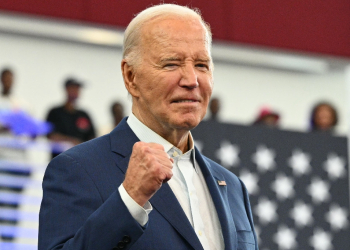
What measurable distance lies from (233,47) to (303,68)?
1.38 meters

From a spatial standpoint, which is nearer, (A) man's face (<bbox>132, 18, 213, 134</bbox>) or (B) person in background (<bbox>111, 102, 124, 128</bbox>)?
(A) man's face (<bbox>132, 18, 213, 134</bbox>)

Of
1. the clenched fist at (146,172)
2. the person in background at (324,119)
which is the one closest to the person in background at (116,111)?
the person in background at (324,119)

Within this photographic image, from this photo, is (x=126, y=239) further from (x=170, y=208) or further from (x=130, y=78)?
(x=130, y=78)

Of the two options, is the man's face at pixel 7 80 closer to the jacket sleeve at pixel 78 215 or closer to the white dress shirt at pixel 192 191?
the white dress shirt at pixel 192 191

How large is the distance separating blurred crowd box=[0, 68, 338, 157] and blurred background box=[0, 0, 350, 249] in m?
0.01

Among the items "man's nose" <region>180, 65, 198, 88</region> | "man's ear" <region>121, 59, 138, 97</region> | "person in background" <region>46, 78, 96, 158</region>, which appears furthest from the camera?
"person in background" <region>46, 78, 96, 158</region>

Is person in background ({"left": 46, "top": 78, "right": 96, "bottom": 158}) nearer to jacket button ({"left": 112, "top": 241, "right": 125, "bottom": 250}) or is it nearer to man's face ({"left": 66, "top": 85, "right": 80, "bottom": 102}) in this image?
man's face ({"left": 66, "top": 85, "right": 80, "bottom": 102})

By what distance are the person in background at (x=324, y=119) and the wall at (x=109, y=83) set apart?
0.61 metres

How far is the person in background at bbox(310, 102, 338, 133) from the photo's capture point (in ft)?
19.5

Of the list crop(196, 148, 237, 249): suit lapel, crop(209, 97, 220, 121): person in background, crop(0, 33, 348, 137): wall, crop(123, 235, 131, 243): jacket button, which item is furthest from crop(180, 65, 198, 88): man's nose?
crop(209, 97, 220, 121): person in background

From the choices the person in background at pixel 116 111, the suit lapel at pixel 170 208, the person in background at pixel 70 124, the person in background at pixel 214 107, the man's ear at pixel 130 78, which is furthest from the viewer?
the person in background at pixel 214 107

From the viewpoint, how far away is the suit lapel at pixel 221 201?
180cm

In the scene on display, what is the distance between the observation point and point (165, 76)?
1.80m

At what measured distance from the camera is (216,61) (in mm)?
9008
